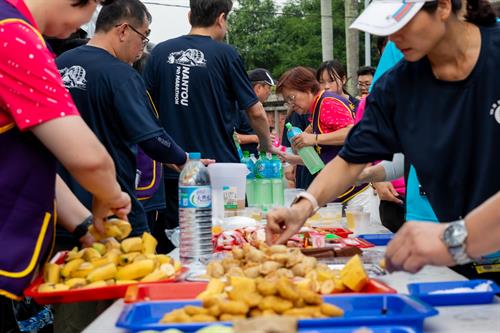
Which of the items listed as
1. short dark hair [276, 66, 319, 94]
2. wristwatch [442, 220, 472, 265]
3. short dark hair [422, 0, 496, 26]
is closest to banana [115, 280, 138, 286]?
wristwatch [442, 220, 472, 265]

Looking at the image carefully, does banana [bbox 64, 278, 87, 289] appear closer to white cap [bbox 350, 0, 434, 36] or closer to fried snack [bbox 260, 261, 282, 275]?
fried snack [bbox 260, 261, 282, 275]

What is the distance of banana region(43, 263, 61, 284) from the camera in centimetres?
197

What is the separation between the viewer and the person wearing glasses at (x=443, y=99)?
2.02 metres

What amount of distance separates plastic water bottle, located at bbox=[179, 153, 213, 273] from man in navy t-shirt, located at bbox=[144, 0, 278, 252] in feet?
6.44

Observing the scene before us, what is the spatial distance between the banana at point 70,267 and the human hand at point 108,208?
0.65 feet

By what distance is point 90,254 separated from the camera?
213 centimetres

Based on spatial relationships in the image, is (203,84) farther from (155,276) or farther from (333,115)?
(155,276)

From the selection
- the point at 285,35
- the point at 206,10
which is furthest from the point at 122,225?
the point at 285,35

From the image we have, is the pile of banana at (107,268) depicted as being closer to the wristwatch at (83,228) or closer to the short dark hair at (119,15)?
the wristwatch at (83,228)

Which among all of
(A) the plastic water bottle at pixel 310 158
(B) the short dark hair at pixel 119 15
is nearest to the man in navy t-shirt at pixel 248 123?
(A) the plastic water bottle at pixel 310 158

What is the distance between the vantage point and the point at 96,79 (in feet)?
11.1

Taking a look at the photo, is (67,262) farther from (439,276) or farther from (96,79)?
(96,79)

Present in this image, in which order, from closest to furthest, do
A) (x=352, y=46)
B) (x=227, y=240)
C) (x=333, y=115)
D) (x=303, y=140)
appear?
(x=227, y=240) < (x=303, y=140) < (x=333, y=115) < (x=352, y=46)

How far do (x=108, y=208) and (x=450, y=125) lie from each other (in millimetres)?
1138
